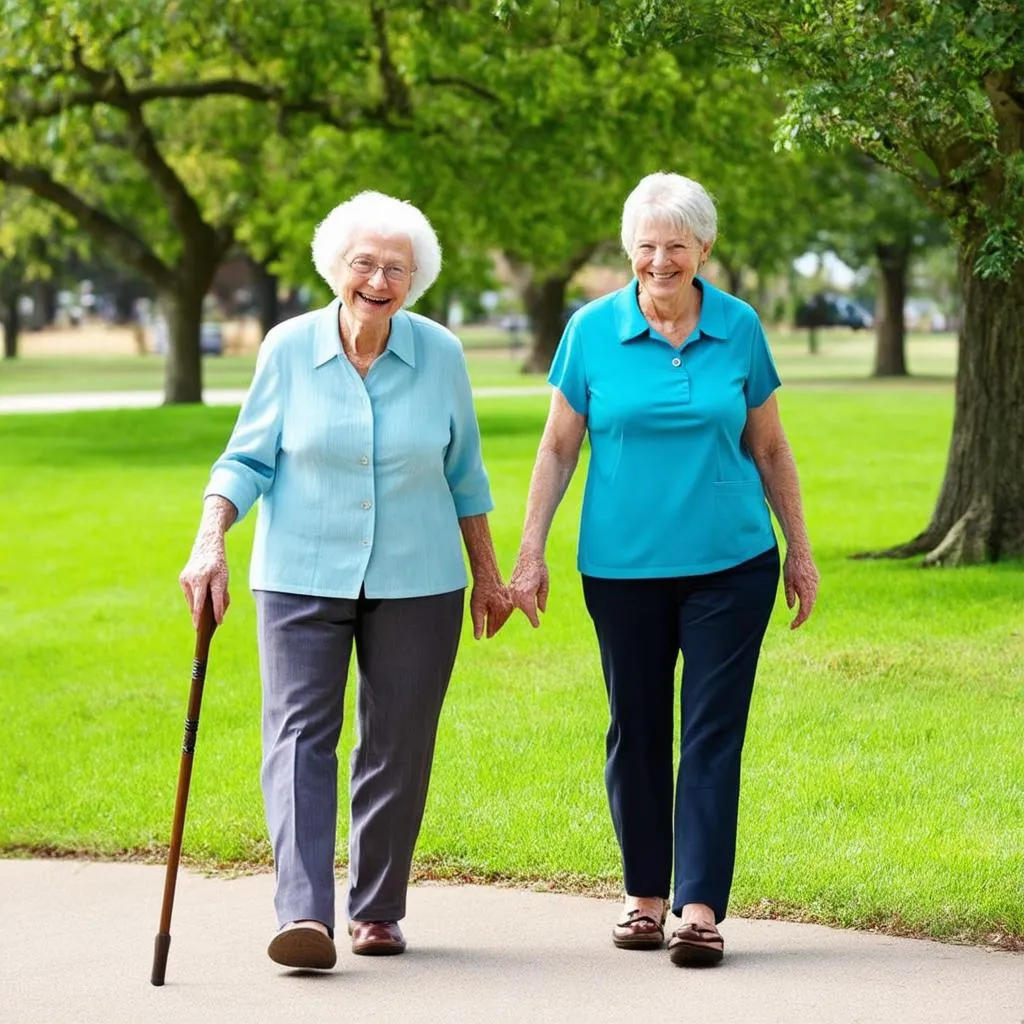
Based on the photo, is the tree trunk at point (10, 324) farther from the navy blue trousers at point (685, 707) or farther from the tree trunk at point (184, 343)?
the navy blue trousers at point (685, 707)

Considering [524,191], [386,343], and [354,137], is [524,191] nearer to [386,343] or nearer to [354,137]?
[354,137]

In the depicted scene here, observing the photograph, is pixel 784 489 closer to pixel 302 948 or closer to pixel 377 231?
pixel 377 231

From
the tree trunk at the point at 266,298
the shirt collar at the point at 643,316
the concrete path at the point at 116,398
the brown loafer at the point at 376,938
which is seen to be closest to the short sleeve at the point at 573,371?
the shirt collar at the point at 643,316

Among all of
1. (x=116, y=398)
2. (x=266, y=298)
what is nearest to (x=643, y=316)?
(x=116, y=398)

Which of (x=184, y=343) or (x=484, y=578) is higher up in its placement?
(x=484, y=578)

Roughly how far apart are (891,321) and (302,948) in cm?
4275

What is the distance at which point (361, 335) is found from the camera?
4.86 m

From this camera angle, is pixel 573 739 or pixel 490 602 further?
pixel 573 739

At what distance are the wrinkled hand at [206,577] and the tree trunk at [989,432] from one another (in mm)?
8421

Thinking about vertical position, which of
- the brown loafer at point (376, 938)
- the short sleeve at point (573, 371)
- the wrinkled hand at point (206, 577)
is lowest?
the brown loafer at point (376, 938)

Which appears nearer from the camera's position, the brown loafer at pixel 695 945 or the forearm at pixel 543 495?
the brown loafer at pixel 695 945

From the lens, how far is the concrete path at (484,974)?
4.49 meters

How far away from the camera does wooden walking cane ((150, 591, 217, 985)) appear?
188 inches

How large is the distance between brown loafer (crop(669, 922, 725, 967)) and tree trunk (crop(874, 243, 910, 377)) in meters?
40.8
